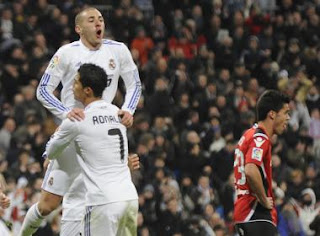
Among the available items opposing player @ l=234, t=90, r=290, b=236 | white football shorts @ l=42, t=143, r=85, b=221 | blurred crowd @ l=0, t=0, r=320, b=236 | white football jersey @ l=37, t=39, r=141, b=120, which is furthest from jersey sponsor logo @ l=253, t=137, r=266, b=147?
blurred crowd @ l=0, t=0, r=320, b=236

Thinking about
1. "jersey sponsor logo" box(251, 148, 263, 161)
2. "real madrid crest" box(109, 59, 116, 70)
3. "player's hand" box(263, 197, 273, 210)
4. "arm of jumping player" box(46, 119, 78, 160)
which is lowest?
"player's hand" box(263, 197, 273, 210)

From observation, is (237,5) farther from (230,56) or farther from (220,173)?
(220,173)

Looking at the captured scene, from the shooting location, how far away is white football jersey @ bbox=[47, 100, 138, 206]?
32.3 feet

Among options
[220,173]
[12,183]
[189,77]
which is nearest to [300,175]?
[220,173]

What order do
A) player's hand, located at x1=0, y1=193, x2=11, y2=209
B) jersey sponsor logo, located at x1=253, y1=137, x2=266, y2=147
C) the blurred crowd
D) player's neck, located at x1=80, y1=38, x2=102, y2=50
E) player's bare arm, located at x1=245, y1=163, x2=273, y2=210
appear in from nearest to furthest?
player's hand, located at x1=0, y1=193, x2=11, y2=209 → player's bare arm, located at x1=245, y1=163, x2=273, y2=210 → jersey sponsor logo, located at x1=253, y1=137, x2=266, y2=147 → player's neck, located at x1=80, y1=38, x2=102, y2=50 → the blurred crowd

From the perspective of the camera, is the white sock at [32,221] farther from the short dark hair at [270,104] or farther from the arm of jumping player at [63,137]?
the short dark hair at [270,104]

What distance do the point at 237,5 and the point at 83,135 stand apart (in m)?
17.2

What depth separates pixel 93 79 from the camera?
9.91 meters

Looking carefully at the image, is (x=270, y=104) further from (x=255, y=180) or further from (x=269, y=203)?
(x=269, y=203)

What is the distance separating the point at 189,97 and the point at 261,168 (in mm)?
11434

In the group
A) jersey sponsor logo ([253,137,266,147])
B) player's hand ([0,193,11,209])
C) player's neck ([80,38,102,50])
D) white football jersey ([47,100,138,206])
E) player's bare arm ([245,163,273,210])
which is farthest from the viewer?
player's neck ([80,38,102,50])

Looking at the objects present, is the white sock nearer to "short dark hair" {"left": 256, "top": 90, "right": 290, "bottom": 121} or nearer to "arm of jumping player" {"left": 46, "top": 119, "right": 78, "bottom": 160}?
"arm of jumping player" {"left": 46, "top": 119, "right": 78, "bottom": 160}

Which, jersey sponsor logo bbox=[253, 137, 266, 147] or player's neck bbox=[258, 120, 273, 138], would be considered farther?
player's neck bbox=[258, 120, 273, 138]

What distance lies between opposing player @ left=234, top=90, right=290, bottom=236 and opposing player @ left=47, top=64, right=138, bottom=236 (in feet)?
4.82
